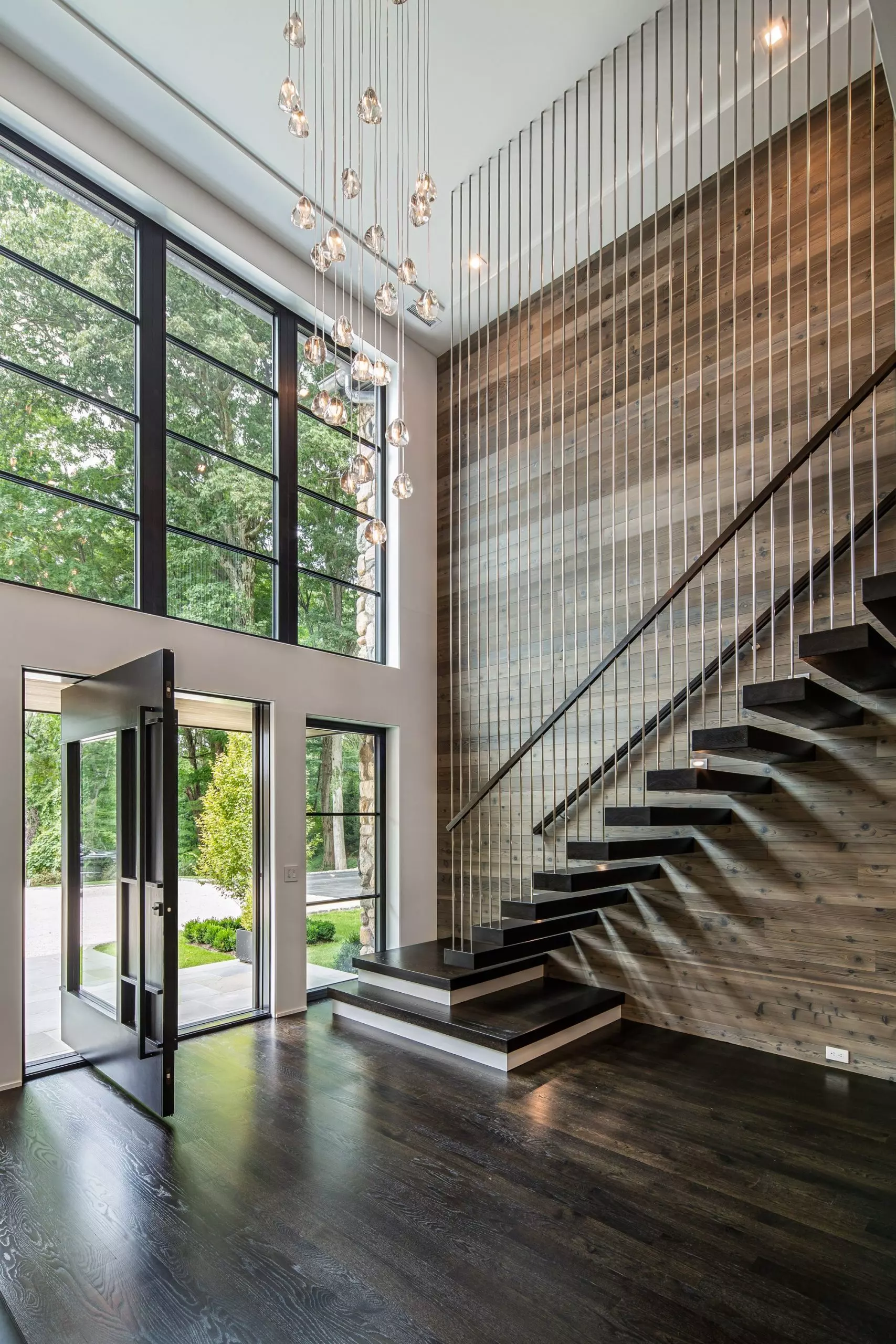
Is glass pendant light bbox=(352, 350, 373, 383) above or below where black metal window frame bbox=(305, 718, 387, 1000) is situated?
above

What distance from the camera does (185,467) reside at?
5.26 m

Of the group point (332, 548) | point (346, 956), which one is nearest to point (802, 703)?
point (332, 548)

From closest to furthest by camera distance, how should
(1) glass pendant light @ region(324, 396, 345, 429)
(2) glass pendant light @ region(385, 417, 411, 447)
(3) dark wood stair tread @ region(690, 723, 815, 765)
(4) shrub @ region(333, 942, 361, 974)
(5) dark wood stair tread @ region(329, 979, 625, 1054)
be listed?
(1) glass pendant light @ region(324, 396, 345, 429), (2) glass pendant light @ region(385, 417, 411, 447), (3) dark wood stair tread @ region(690, 723, 815, 765), (5) dark wood stair tread @ region(329, 979, 625, 1054), (4) shrub @ region(333, 942, 361, 974)

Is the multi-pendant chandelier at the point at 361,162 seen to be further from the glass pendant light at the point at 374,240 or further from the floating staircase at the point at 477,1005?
the floating staircase at the point at 477,1005

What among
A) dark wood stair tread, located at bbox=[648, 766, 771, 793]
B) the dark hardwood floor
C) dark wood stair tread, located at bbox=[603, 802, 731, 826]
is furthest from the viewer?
dark wood stair tread, located at bbox=[603, 802, 731, 826]

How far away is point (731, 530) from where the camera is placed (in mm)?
4129

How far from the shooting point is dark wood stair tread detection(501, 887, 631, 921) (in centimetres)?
421

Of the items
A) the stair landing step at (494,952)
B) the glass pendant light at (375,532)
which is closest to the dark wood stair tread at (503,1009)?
the stair landing step at (494,952)

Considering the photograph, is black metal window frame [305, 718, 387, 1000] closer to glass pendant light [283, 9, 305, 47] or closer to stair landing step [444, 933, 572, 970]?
stair landing step [444, 933, 572, 970]

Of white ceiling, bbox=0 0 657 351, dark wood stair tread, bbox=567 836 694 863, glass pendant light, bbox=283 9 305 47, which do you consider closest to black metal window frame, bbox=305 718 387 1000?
dark wood stair tread, bbox=567 836 694 863

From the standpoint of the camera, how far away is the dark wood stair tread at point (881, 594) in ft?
9.57

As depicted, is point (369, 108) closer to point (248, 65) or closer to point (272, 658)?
point (248, 65)

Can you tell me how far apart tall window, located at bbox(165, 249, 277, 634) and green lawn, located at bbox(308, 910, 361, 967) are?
2.20 meters

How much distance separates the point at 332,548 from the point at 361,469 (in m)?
3.10
